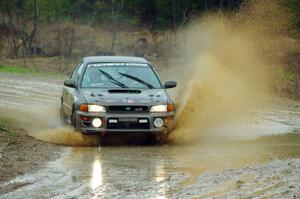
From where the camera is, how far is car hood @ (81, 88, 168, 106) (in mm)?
14430

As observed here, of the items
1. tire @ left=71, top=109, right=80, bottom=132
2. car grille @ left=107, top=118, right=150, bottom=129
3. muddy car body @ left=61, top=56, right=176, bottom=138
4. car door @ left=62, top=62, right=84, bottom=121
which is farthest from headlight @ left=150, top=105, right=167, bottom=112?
car door @ left=62, top=62, right=84, bottom=121

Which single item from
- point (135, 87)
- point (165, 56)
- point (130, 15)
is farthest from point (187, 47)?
point (135, 87)

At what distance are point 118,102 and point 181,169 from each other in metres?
3.08

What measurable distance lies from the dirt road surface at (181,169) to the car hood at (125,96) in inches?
31.6

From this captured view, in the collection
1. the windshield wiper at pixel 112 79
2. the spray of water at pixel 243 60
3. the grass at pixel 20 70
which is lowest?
the grass at pixel 20 70

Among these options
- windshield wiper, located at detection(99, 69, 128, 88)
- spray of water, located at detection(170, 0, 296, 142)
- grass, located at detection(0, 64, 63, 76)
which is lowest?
grass, located at detection(0, 64, 63, 76)

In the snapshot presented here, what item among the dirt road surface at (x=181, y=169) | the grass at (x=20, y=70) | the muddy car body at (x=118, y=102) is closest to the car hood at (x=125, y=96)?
the muddy car body at (x=118, y=102)

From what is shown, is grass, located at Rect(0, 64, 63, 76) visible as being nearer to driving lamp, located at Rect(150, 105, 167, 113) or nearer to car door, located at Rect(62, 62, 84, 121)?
car door, located at Rect(62, 62, 84, 121)

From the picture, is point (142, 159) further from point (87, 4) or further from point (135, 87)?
point (87, 4)

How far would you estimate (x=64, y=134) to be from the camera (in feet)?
49.4

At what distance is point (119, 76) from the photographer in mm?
15805

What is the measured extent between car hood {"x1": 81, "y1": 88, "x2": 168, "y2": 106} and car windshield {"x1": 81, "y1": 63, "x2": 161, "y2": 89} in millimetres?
395

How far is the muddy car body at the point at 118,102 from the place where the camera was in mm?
14336

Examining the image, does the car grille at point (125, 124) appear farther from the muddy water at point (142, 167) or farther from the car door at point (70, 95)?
the car door at point (70, 95)
